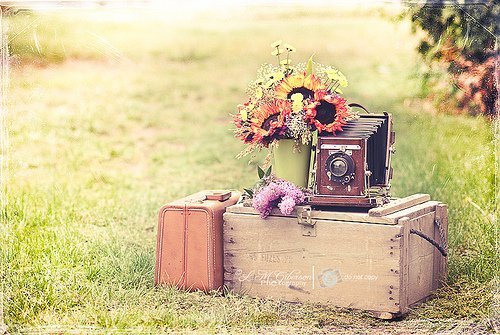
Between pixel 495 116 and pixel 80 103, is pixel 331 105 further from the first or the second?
pixel 80 103

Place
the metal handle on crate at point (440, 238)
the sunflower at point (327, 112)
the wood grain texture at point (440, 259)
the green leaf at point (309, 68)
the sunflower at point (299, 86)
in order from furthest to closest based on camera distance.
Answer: the wood grain texture at point (440, 259) → the green leaf at point (309, 68) → the sunflower at point (299, 86) → the sunflower at point (327, 112) → the metal handle on crate at point (440, 238)

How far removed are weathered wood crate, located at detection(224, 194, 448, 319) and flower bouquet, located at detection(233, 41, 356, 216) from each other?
0.18 m

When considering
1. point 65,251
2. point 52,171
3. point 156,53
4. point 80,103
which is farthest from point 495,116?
point 156,53

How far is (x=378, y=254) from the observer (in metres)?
5.07

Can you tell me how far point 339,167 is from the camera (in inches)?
205

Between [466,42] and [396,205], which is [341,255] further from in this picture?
[466,42]

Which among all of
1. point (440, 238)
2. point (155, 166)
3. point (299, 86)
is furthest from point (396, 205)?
point (155, 166)

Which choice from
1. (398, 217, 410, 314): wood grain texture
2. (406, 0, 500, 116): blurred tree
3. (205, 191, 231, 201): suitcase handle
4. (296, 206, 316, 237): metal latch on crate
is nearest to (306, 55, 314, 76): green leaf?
(296, 206, 316, 237): metal latch on crate

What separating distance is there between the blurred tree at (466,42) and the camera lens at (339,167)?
2.02 m

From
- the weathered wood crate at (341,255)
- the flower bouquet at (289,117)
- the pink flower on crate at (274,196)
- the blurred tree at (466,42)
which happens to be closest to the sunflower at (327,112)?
the flower bouquet at (289,117)

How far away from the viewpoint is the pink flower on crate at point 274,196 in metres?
5.32

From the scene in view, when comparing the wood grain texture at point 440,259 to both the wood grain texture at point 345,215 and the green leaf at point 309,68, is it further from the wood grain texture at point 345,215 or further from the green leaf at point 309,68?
the green leaf at point 309,68

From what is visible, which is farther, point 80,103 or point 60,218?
point 80,103

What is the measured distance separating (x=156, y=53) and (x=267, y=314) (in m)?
11.3
